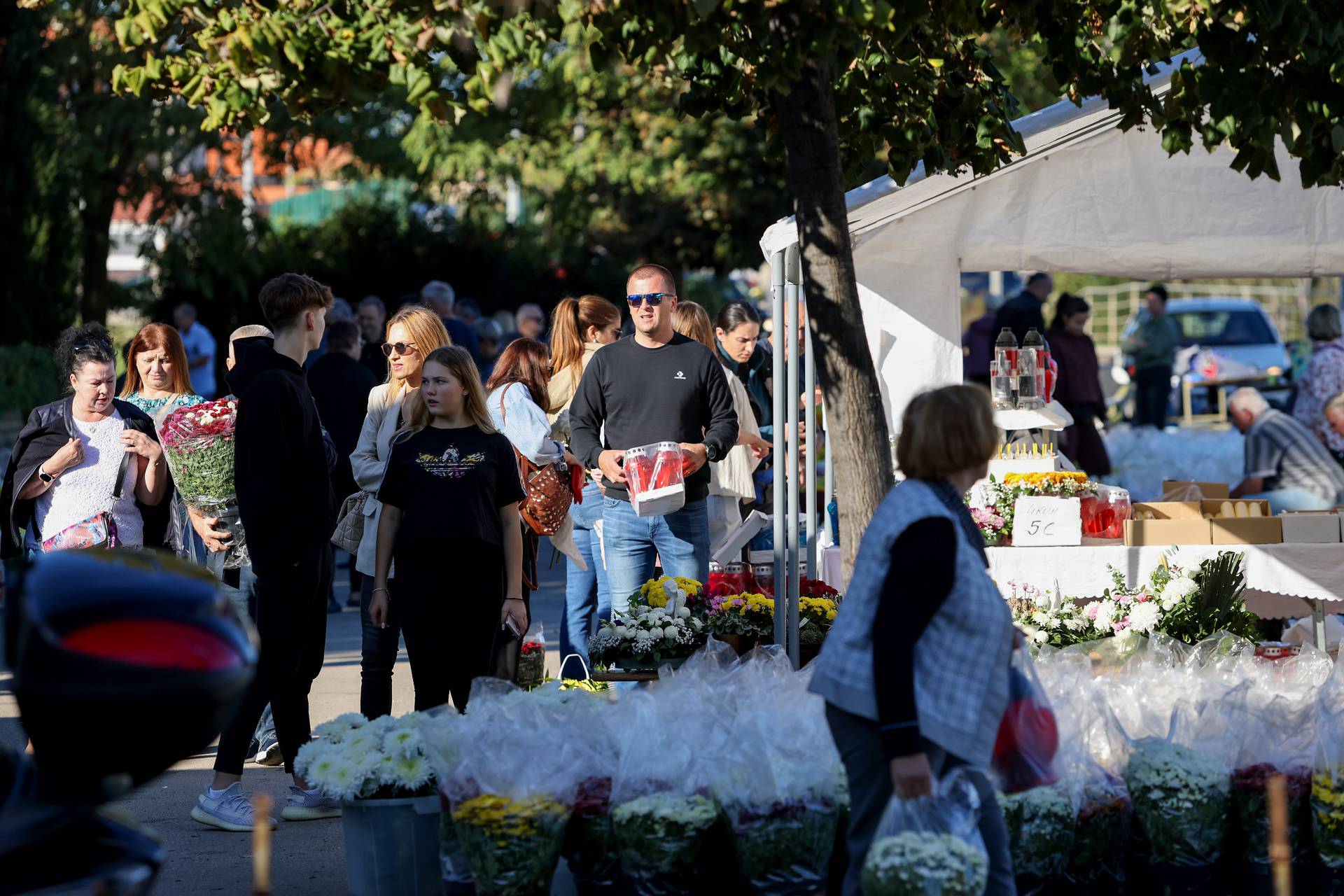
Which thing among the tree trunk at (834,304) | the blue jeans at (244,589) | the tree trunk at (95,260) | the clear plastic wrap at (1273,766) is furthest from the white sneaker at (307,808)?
the tree trunk at (95,260)

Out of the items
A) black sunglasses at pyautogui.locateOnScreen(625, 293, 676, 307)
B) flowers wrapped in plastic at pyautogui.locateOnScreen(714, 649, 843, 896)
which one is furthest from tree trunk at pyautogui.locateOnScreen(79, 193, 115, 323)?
flowers wrapped in plastic at pyautogui.locateOnScreen(714, 649, 843, 896)

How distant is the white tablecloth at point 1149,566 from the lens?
23.5 ft

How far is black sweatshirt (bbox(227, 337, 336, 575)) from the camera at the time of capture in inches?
226

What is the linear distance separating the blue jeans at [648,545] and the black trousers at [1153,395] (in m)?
13.8

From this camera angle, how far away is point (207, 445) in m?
6.23

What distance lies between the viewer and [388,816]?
4570 mm

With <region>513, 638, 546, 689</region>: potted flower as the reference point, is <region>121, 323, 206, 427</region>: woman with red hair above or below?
above

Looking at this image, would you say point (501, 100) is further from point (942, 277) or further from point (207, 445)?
point (942, 277)

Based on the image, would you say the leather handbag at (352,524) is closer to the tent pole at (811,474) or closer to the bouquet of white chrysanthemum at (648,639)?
the bouquet of white chrysanthemum at (648,639)

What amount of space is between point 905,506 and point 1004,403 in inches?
184

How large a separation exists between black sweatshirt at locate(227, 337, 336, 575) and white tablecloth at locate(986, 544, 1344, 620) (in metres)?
3.07

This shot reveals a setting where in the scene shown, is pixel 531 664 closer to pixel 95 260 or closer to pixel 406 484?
pixel 406 484

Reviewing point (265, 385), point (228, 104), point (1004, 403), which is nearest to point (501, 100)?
point (228, 104)

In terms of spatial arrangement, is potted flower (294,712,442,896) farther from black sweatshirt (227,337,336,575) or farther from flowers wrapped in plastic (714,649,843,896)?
black sweatshirt (227,337,336,575)
